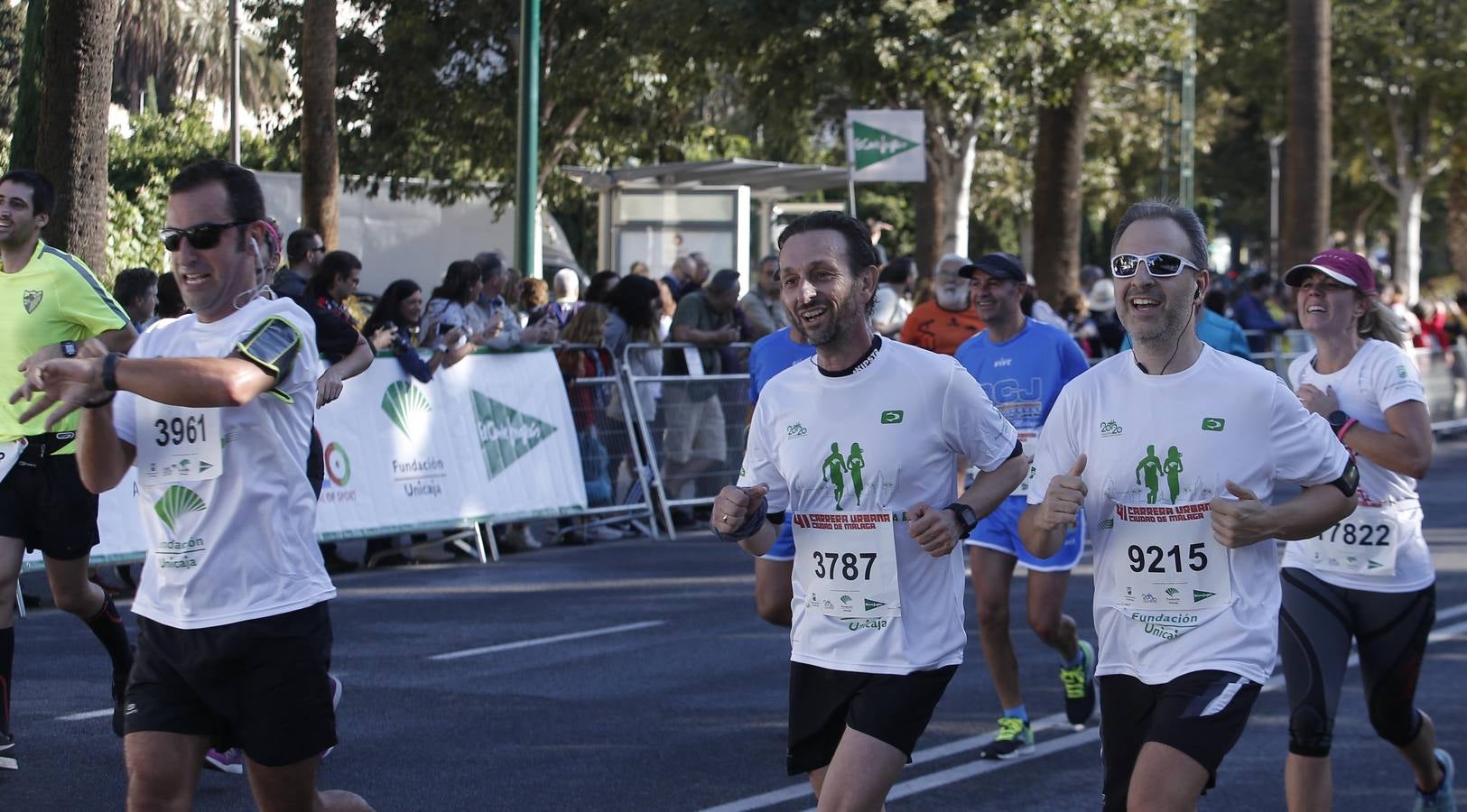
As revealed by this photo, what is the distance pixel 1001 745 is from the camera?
7285mm

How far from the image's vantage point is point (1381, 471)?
6.01m

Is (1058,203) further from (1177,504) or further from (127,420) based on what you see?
(127,420)

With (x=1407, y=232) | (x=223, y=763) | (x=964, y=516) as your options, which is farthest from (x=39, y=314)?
(x=1407, y=232)

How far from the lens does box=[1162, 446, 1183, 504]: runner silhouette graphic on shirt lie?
4.41m

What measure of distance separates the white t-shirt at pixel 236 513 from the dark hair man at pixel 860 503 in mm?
1007

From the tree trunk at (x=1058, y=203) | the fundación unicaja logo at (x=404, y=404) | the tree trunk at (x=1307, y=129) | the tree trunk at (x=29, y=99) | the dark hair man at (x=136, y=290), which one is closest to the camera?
the dark hair man at (x=136, y=290)

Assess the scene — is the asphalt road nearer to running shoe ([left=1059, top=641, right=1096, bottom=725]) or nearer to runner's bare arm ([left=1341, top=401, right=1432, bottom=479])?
running shoe ([left=1059, top=641, right=1096, bottom=725])

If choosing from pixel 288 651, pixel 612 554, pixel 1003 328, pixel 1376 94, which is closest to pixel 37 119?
pixel 612 554

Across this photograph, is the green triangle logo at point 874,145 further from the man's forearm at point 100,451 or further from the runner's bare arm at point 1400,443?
the man's forearm at point 100,451

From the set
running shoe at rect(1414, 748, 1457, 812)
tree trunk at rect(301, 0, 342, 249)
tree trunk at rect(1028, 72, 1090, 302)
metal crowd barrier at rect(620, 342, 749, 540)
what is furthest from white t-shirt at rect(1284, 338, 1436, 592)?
tree trunk at rect(1028, 72, 1090, 302)

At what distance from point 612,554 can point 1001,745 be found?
641 cm

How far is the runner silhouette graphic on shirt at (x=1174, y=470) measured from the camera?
4410 mm

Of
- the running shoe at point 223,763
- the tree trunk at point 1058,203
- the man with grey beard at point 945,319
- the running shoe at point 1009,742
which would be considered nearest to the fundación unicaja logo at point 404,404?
the man with grey beard at point 945,319

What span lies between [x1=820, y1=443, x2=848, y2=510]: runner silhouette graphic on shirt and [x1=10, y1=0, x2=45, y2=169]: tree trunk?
1003 cm
